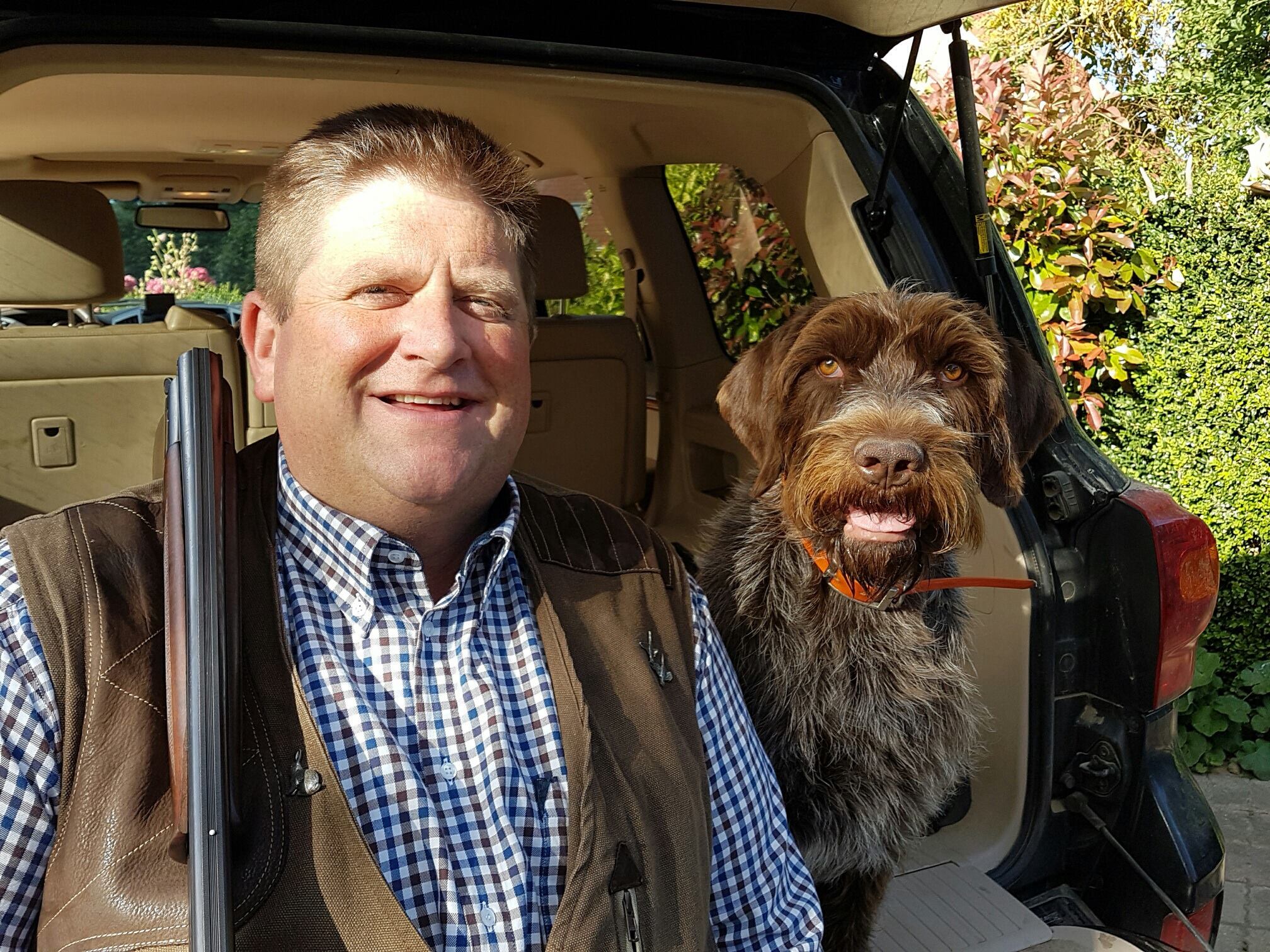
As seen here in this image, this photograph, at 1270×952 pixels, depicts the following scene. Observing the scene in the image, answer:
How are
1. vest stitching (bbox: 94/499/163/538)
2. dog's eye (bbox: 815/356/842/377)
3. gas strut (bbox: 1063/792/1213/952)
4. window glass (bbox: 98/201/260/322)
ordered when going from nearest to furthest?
vest stitching (bbox: 94/499/163/538) → gas strut (bbox: 1063/792/1213/952) → dog's eye (bbox: 815/356/842/377) → window glass (bbox: 98/201/260/322)

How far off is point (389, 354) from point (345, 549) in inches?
11.2

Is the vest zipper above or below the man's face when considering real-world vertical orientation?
below

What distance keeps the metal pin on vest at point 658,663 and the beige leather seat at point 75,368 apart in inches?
94.3

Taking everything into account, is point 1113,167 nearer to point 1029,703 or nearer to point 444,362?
point 1029,703

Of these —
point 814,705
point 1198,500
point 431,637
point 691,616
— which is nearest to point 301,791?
point 431,637

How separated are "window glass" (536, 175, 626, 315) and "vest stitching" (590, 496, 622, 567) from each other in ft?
6.62

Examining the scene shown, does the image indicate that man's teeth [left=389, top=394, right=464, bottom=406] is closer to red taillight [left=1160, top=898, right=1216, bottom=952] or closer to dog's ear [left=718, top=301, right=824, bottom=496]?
dog's ear [left=718, top=301, right=824, bottom=496]

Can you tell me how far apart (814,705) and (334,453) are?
132 centimetres

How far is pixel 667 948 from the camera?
1.57 meters

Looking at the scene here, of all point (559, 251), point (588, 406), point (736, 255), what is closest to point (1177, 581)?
point (559, 251)

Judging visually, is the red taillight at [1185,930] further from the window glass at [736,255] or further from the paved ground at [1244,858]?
the window glass at [736,255]

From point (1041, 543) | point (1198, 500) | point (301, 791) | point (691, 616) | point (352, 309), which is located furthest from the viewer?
point (1198, 500)

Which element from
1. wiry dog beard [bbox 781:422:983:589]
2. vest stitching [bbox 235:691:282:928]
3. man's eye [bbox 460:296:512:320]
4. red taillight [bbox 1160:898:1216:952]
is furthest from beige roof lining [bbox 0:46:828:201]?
red taillight [bbox 1160:898:1216:952]

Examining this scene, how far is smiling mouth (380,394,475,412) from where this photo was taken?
158cm
